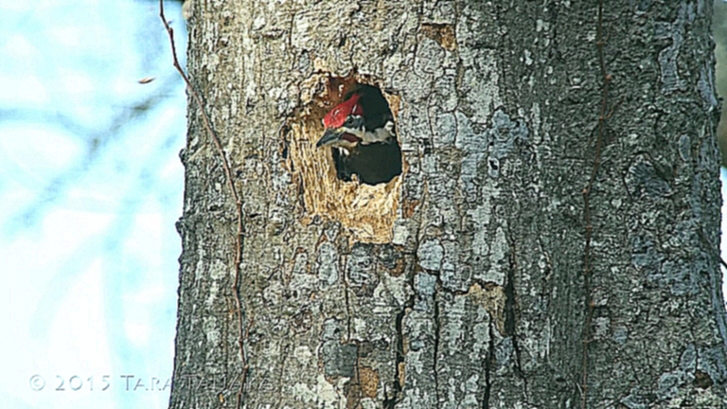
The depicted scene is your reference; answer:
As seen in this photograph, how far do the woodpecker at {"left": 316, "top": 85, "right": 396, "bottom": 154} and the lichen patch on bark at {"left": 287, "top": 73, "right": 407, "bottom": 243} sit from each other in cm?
4

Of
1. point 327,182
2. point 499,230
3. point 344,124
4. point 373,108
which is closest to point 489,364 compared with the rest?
point 499,230

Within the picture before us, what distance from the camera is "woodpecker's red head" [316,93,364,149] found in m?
2.17

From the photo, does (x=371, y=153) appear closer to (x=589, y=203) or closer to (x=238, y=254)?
(x=238, y=254)

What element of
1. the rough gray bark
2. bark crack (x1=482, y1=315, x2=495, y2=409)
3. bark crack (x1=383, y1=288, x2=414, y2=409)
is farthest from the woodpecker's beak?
bark crack (x1=482, y1=315, x2=495, y2=409)

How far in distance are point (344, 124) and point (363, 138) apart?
32 cm

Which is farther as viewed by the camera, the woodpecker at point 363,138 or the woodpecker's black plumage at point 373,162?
the woodpecker's black plumage at point 373,162

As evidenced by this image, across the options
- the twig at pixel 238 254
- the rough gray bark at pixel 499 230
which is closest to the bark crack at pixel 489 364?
the rough gray bark at pixel 499 230

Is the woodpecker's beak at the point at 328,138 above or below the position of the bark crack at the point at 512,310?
above

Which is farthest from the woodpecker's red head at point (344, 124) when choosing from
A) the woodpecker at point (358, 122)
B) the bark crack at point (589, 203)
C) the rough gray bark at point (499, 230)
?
the bark crack at point (589, 203)

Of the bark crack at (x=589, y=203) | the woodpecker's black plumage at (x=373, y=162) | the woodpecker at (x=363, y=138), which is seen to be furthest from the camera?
the woodpecker's black plumage at (x=373, y=162)

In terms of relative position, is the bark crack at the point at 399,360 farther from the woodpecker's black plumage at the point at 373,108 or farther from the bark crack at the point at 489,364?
the woodpecker's black plumage at the point at 373,108

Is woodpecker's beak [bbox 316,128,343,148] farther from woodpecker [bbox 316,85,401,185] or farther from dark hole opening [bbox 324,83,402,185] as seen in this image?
dark hole opening [bbox 324,83,402,185]

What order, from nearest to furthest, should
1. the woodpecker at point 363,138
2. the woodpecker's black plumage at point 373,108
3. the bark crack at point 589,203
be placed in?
the bark crack at point 589,203 → the woodpecker at point 363,138 → the woodpecker's black plumage at point 373,108

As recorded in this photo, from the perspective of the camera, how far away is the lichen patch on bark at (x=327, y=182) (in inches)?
77.9
